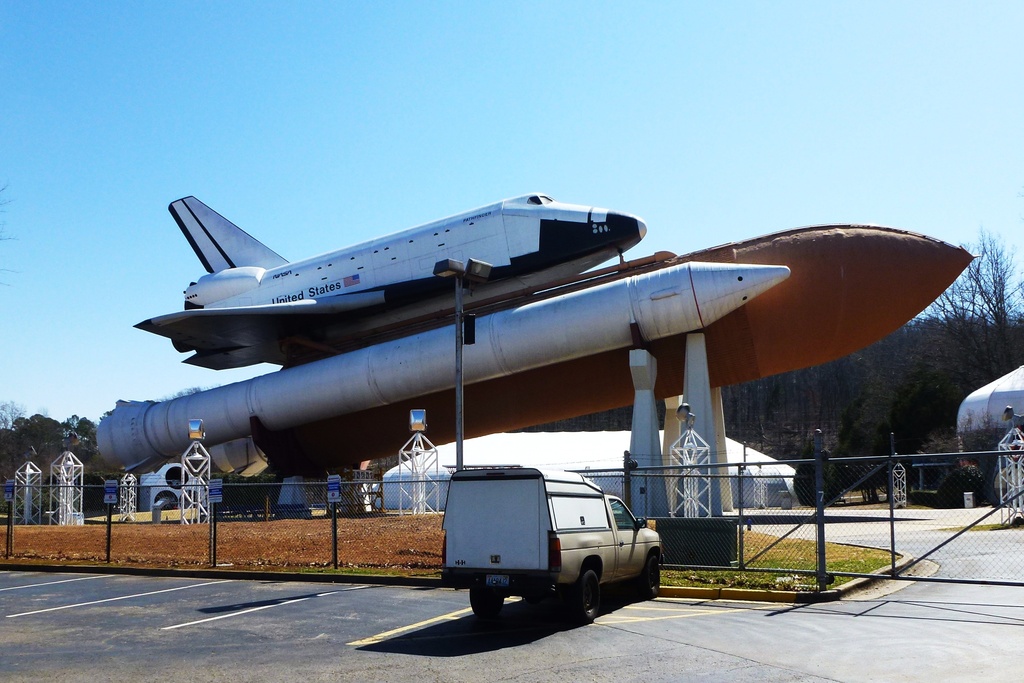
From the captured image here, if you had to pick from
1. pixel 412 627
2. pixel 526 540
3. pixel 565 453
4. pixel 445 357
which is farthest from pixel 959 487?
pixel 412 627

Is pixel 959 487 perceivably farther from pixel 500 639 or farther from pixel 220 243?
pixel 500 639

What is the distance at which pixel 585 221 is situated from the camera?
26812 mm

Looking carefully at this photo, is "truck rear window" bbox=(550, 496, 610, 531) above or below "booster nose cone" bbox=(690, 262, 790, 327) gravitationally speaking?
below

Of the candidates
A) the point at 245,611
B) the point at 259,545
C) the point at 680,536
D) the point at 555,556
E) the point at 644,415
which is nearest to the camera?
the point at 555,556

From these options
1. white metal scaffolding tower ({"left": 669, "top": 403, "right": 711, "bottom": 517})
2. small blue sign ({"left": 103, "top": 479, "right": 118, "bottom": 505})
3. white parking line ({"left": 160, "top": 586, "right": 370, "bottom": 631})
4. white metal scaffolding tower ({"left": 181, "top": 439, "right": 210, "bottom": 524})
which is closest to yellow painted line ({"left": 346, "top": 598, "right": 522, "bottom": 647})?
white parking line ({"left": 160, "top": 586, "right": 370, "bottom": 631})

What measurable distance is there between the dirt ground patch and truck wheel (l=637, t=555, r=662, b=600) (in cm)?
501

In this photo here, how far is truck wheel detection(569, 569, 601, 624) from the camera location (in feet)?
33.4

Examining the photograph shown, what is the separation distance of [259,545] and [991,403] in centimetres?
4059

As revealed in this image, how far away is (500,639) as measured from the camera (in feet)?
30.8

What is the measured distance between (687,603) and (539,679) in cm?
526

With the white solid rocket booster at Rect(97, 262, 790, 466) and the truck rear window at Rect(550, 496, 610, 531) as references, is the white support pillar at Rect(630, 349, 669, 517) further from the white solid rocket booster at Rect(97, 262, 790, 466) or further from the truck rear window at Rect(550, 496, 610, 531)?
the truck rear window at Rect(550, 496, 610, 531)

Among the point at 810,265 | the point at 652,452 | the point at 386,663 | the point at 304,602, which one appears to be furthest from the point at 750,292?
the point at 386,663

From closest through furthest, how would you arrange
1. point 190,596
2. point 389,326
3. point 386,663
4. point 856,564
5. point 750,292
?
point 386,663
point 190,596
point 856,564
point 750,292
point 389,326

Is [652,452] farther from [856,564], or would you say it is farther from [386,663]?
[386,663]
